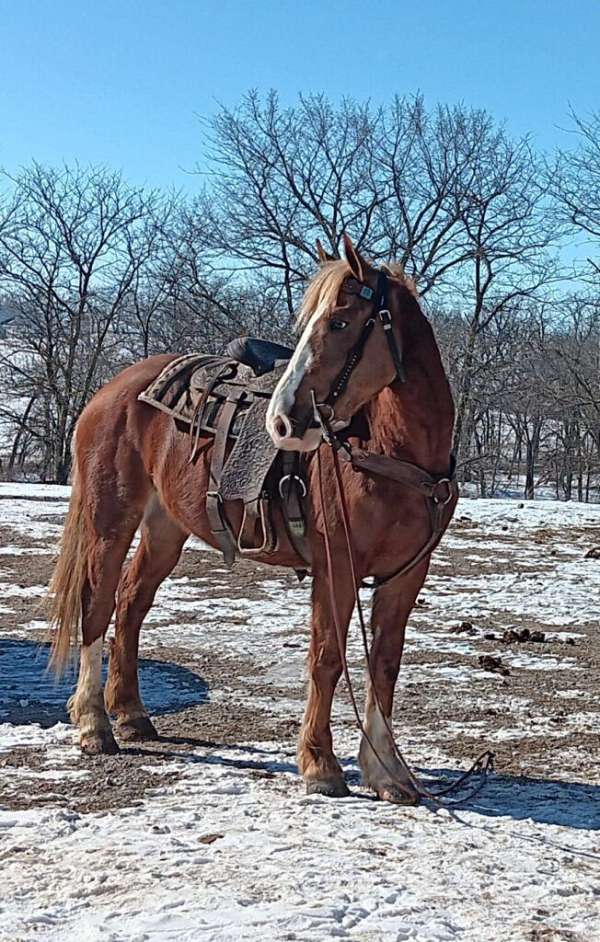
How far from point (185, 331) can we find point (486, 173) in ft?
33.8

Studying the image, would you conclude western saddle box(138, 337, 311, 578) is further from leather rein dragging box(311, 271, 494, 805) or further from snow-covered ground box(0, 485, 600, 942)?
snow-covered ground box(0, 485, 600, 942)

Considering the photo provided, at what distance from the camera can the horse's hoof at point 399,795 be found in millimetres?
3932

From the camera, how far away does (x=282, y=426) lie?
3645 millimetres

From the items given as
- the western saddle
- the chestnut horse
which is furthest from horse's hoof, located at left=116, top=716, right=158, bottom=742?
the western saddle

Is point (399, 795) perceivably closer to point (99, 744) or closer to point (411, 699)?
point (99, 744)

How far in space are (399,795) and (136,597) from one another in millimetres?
1946

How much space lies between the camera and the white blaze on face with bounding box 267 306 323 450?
3629 mm

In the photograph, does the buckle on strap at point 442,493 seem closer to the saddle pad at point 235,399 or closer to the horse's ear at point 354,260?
the saddle pad at point 235,399

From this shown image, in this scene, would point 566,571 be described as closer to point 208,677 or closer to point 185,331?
point 208,677

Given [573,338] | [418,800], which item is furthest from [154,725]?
[573,338]

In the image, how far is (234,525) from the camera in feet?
15.1

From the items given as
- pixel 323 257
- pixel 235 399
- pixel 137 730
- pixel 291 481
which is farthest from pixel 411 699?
pixel 323 257

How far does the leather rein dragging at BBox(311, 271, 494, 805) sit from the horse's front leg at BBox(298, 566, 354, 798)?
1.6 inches

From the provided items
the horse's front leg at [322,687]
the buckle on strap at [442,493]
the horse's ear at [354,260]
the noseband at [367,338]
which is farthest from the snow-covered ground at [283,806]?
the horse's ear at [354,260]
